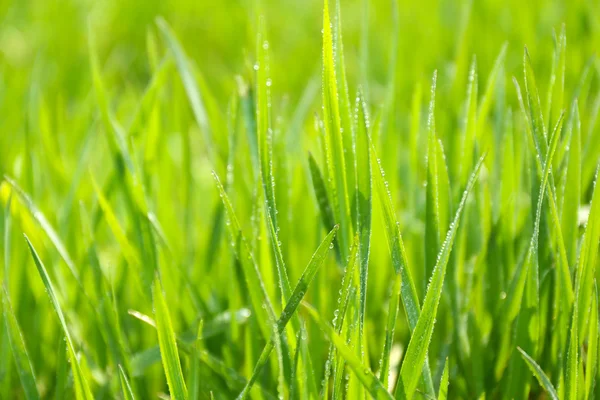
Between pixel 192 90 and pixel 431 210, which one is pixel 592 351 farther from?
pixel 192 90

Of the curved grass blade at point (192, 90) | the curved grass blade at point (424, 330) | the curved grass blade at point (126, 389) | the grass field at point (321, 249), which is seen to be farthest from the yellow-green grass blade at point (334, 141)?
the curved grass blade at point (192, 90)

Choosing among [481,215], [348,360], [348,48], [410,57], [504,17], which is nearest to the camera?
[348,360]

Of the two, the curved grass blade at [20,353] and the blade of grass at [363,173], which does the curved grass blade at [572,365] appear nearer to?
the blade of grass at [363,173]

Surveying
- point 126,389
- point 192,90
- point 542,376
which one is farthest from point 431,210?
point 192,90

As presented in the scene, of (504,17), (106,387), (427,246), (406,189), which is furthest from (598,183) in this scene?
(504,17)

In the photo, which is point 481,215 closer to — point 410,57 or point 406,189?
point 406,189

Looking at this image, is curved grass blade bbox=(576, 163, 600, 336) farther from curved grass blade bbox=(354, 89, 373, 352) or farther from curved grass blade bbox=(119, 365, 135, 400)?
curved grass blade bbox=(119, 365, 135, 400)
